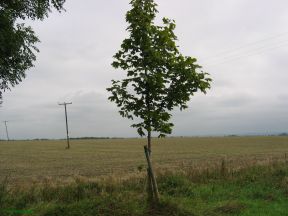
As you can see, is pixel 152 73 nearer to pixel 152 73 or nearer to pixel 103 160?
pixel 152 73

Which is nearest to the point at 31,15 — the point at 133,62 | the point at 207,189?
the point at 133,62

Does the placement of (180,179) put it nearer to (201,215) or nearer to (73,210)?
(201,215)

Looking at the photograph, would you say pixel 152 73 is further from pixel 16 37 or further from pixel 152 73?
pixel 16 37

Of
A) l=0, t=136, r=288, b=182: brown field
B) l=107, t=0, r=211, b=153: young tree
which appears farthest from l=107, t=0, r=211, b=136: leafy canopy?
l=0, t=136, r=288, b=182: brown field

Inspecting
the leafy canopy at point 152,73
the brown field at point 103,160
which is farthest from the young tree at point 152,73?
the brown field at point 103,160

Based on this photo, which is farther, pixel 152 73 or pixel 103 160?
pixel 103 160

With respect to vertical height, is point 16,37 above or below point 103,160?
Result: above

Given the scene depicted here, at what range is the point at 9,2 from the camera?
13539mm

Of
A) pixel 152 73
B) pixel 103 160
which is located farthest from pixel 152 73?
pixel 103 160

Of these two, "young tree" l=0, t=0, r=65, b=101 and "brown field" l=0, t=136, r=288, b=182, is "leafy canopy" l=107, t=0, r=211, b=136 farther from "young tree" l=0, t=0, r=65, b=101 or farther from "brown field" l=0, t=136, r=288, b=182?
"brown field" l=0, t=136, r=288, b=182

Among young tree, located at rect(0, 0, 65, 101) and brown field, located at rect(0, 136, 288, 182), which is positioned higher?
young tree, located at rect(0, 0, 65, 101)

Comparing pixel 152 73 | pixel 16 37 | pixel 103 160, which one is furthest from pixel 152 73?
pixel 103 160

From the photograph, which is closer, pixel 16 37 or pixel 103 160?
pixel 16 37

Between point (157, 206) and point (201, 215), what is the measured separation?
1136 millimetres
